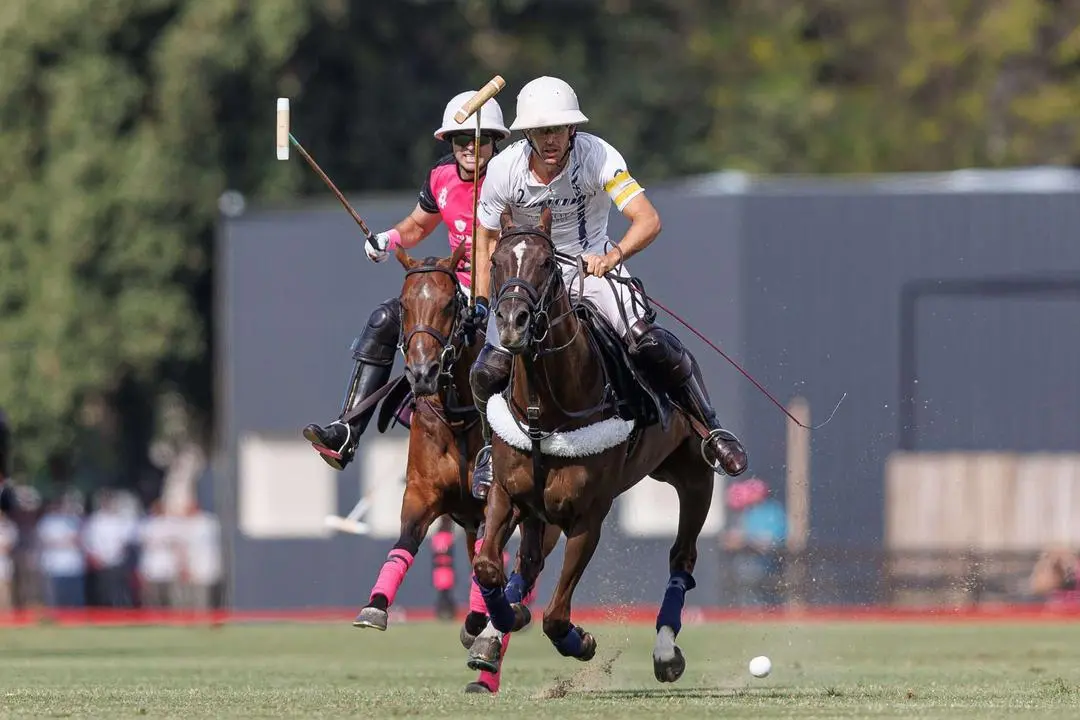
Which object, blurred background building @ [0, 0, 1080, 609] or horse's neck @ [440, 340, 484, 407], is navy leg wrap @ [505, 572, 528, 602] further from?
blurred background building @ [0, 0, 1080, 609]

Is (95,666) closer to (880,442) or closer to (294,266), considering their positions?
(880,442)

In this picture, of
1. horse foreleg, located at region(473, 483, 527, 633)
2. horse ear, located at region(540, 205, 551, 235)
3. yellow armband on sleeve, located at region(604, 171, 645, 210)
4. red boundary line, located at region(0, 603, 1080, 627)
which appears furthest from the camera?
red boundary line, located at region(0, 603, 1080, 627)

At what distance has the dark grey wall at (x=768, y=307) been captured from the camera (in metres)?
29.1

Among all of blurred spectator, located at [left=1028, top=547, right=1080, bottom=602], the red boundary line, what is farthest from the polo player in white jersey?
blurred spectator, located at [left=1028, top=547, right=1080, bottom=602]

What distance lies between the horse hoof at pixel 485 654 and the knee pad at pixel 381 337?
2245mm

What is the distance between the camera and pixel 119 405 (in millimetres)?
35562

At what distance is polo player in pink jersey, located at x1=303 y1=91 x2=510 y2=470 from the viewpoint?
13.3m

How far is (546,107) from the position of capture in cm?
1155

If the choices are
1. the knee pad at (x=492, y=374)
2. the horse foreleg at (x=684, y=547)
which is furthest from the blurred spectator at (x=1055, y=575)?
the knee pad at (x=492, y=374)

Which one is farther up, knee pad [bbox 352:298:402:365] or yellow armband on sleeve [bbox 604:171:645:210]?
yellow armband on sleeve [bbox 604:171:645:210]

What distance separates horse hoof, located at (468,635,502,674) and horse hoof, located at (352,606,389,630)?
476 millimetres

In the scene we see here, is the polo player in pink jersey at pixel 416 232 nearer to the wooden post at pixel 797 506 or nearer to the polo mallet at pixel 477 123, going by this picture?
the polo mallet at pixel 477 123

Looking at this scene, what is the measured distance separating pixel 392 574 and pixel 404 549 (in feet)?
0.90

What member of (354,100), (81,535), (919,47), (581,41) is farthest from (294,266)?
(919,47)
